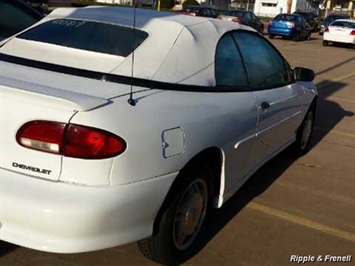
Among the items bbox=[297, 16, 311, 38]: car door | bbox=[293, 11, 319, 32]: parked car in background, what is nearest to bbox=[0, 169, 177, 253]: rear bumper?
bbox=[297, 16, 311, 38]: car door

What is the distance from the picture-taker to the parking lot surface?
11.1 ft

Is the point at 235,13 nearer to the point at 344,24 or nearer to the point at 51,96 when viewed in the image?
the point at 344,24

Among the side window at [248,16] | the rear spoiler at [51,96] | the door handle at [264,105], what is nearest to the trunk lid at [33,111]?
the rear spoiler at [51,96]

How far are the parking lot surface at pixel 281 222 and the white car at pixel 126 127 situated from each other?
12.4 inches

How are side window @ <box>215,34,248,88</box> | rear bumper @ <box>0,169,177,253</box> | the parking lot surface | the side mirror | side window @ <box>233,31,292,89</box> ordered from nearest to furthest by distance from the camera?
rear bumper @ <box>0,169,177,253</box>, the parking lot surface, side window @ <box>215,34,248,88</box>, side window @ <box>233,31,292,89</box>, the side mirror

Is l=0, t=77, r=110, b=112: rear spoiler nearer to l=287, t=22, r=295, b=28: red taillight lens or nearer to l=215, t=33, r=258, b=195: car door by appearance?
l=215, t=33, r=258, b=195: car door

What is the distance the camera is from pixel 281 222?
14.0 ft

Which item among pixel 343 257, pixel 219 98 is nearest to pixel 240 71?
pixel 219 98

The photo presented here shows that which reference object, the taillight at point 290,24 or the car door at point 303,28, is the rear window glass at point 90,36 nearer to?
the taillight at point 290,24

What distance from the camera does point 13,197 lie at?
2.55 metres

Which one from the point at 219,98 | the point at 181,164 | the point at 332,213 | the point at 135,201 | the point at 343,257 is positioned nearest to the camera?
the point at 135,201

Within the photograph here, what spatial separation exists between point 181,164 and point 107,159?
535 millimetres

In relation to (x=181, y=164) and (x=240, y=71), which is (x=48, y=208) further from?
(x=240, y=71)

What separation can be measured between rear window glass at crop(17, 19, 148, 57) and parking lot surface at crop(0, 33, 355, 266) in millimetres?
1343
